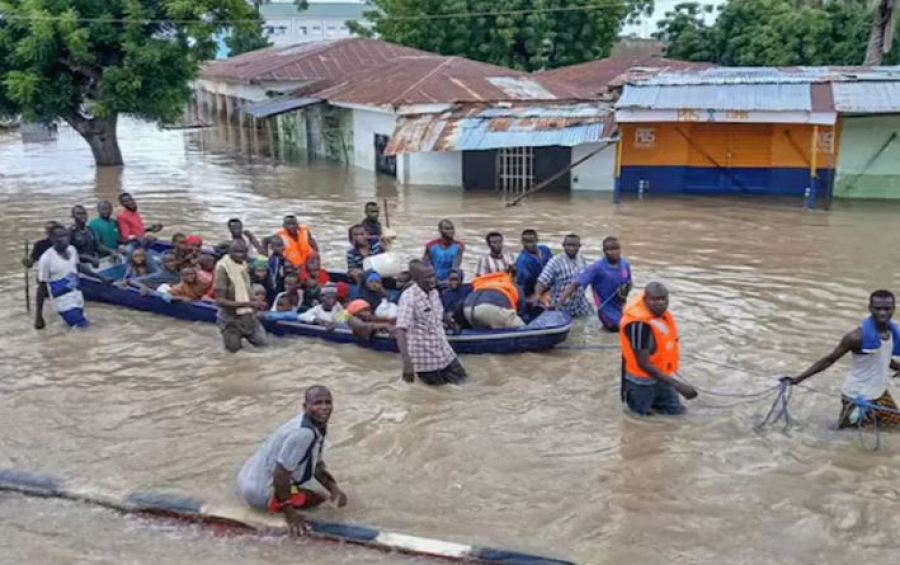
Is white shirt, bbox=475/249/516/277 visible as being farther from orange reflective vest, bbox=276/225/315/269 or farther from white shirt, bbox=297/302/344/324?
orange reflective vest, bbox=276/225/315/269

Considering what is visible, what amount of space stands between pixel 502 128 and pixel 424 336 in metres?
Result: 13.5

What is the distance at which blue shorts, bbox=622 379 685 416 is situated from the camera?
26.3 feet

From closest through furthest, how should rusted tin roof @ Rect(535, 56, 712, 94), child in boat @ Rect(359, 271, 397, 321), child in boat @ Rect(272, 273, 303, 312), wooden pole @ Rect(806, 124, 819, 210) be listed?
child in boat @ Rect(359, 271, 397, 321) < child in boat @ Rect(272, 273, 303, 312) < wooden pole @ Rect(806, 124, 819, 210) < rusted tin roof @ Rect(535, 56, 712, 94)

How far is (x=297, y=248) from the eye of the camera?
11.9 meters

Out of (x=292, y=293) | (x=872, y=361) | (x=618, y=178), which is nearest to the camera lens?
(x=872, y=361)

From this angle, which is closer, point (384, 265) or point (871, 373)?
point (871, 373)

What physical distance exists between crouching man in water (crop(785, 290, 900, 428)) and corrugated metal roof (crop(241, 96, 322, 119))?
73.3 ft

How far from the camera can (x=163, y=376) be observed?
1014 cm

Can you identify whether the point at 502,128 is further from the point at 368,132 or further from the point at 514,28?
the point at 514,28

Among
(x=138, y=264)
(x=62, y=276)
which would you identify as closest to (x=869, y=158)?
(x=138, y=264)

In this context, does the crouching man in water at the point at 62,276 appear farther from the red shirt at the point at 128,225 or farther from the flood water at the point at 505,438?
the red shirt at the point at 128,225

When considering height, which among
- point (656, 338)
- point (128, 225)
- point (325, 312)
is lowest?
point (325, 312)

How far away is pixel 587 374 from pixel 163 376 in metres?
4.59

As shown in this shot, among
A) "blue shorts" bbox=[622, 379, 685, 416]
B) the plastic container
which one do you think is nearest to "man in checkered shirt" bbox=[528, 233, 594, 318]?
the plastic container
